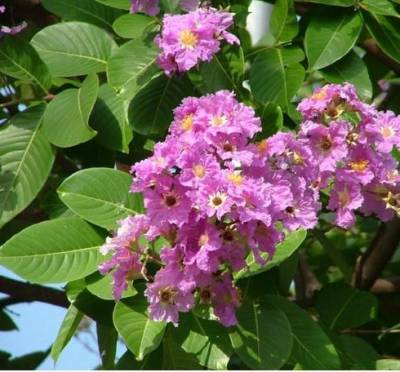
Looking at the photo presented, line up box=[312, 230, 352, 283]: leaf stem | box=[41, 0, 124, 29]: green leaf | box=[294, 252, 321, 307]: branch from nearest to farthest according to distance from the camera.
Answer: box=[41, 0, 124, 29]: green leaf → box=[312, 230, 352, 283]: leaf stem → box=[294, 252, 321, 307]: branch

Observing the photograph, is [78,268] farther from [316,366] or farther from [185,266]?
[316,366]

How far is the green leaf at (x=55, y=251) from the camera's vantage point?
1348mm

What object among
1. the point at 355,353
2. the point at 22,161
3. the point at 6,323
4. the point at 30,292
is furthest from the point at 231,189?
the point at 6,323

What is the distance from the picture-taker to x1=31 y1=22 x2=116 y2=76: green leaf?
1572mm

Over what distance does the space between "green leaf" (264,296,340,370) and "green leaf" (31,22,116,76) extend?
19.3 inches

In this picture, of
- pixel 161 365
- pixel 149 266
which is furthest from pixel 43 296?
pixel 149 266

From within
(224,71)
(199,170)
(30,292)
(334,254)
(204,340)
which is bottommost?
(30,292)

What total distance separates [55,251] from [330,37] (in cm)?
58

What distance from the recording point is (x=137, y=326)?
1.31m

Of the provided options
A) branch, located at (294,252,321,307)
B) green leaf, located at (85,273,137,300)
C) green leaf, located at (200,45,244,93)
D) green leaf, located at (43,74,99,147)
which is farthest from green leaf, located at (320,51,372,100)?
branch, located at (294,252,321,307)

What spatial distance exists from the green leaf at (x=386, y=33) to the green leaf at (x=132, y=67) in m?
0.38

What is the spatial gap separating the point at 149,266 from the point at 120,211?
10cm

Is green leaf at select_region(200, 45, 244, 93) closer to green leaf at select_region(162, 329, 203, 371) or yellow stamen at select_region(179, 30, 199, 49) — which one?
yellow stamen at select_region(179, 30, 199, 49)

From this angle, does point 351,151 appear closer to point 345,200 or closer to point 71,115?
point 345,200
